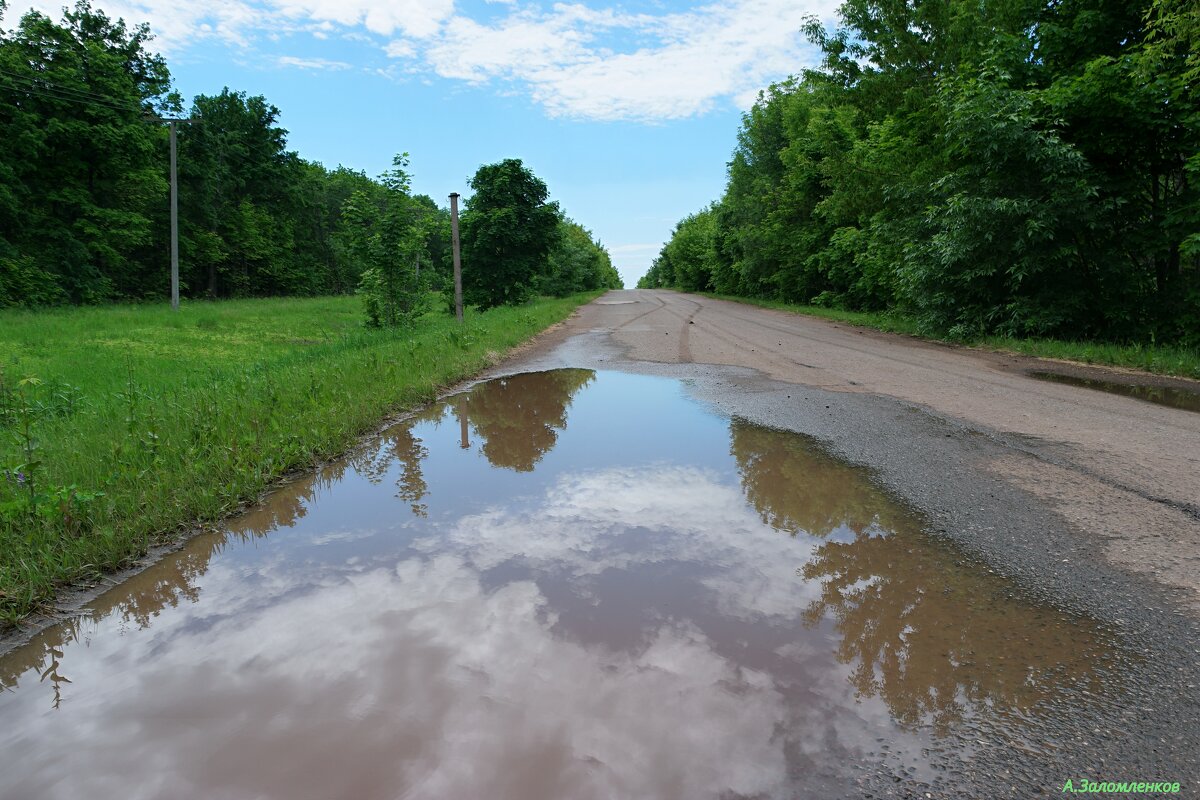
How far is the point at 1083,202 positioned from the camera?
11.7 meters

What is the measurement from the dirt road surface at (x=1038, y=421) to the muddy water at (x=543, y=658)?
106 cm

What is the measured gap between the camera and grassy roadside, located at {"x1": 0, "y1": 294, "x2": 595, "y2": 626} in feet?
12.6

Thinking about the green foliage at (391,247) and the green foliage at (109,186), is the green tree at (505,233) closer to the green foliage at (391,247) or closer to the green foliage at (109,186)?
the green foliage at (109,186)

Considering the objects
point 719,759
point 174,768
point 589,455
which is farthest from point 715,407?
point 174,768

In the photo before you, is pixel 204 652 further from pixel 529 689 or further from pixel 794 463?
pixel 794 463

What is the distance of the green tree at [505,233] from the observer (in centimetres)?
2952

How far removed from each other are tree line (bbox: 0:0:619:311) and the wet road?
12048 millimetres

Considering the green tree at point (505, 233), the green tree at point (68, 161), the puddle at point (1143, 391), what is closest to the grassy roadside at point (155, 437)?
the puddle at point (1143, 391)

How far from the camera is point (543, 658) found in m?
2.79

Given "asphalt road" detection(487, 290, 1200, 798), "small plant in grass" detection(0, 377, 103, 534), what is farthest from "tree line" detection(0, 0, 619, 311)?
"small plant in grass" detection(0, 377, 103, 534)

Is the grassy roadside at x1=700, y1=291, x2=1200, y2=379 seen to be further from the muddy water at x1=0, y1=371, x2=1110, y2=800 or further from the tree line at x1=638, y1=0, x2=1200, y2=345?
the muddy water at x1=0, y1=371, x2=1110, y2=800

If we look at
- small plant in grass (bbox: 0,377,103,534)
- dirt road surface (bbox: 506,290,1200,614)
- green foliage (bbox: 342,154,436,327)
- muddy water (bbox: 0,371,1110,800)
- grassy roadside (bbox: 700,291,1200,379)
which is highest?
green foliage (bbox: 342,154,436,327)

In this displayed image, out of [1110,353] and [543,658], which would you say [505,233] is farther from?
[543,658]

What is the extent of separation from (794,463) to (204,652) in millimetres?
4339
